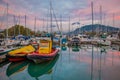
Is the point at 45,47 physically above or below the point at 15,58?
above

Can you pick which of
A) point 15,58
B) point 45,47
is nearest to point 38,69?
point 15,58

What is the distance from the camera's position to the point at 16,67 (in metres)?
12.0

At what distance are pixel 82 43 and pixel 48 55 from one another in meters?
22.3

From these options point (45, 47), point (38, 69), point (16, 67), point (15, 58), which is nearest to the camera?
point (38, 69)

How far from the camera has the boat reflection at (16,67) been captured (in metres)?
10.8

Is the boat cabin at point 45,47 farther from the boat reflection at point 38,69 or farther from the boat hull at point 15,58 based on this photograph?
the boat hull at point 15,58

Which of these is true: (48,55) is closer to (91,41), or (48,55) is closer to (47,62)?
(47,62)

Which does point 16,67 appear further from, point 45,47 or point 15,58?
point 45,47

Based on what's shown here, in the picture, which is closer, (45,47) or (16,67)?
(16,67)

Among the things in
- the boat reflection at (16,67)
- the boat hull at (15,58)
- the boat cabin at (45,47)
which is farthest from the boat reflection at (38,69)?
the boat cabin at (45,47)

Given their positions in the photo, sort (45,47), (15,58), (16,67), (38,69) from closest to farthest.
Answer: (38,69) < (16,67) < (15,58) < (45,47)

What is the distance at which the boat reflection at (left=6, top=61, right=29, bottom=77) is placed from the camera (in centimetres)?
1076

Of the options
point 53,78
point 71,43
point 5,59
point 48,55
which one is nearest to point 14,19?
point 71,43

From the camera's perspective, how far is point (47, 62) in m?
13.4
